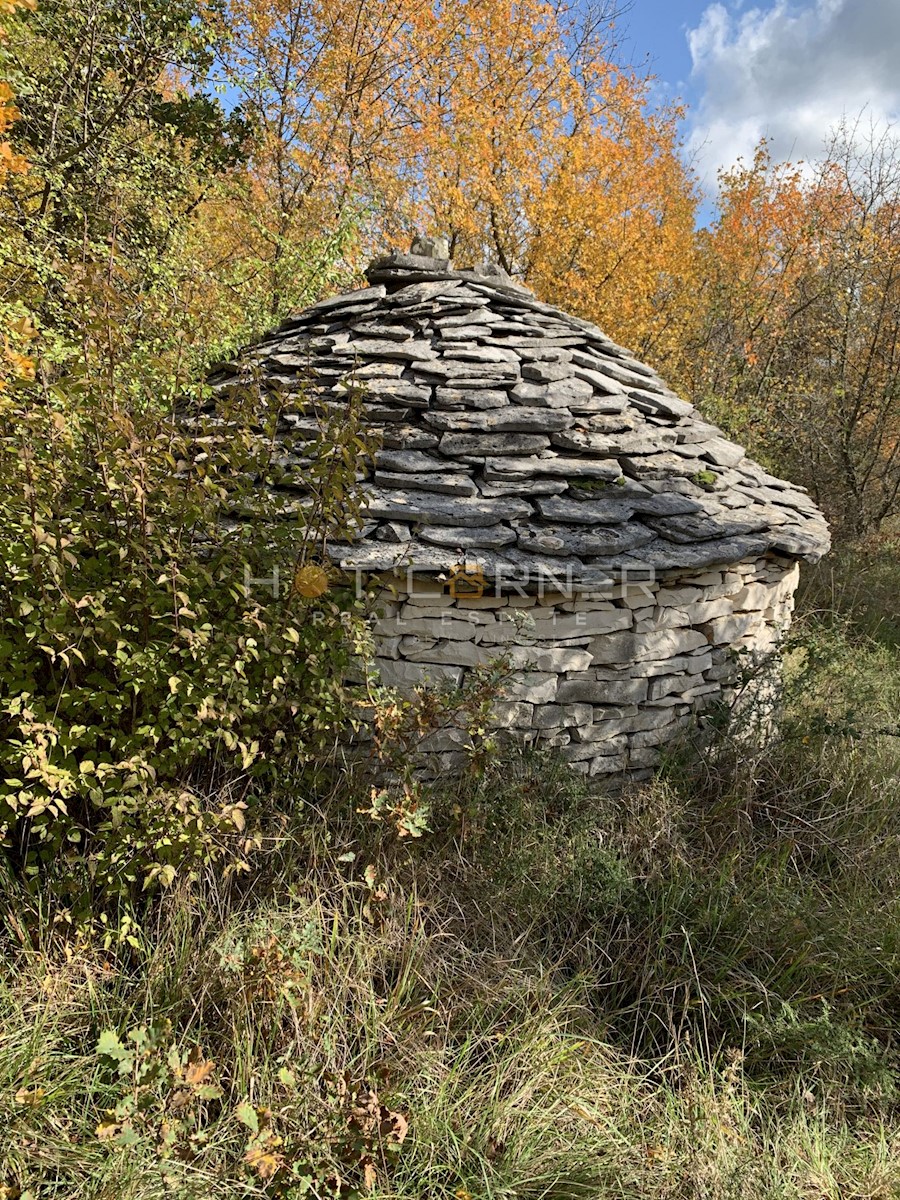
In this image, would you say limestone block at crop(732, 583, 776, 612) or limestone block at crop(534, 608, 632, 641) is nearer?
limestone block at crop(534, 608, 632, 641)

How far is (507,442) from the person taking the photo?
348 cm

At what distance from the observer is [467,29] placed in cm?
912

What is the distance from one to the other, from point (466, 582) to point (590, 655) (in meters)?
0.76

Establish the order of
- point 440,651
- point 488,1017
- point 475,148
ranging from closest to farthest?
point 488,1017, point 440,651, point 475,148

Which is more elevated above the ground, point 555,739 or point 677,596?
point 677,596

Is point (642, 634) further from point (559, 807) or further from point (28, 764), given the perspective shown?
point (28, 764)

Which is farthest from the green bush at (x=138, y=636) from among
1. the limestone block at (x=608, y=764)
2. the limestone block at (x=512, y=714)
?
the limestone block at (x=608, y=764)

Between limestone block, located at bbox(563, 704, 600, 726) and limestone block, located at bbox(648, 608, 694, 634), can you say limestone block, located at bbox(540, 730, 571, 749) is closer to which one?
limestone block, located at bbox(563, 704, 600, 726)

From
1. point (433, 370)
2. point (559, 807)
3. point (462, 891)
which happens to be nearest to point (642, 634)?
point (559, 807)

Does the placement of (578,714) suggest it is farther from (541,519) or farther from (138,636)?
(138,636)

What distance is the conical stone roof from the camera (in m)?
3.17

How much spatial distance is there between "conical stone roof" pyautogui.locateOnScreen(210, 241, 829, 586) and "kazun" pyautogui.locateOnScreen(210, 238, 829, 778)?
0.01 meters

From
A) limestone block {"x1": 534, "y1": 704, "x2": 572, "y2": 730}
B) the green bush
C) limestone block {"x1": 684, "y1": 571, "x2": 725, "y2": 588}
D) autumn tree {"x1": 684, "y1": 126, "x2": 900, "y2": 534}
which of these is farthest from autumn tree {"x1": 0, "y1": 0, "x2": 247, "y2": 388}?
autumn tree {"x1": 684, "y1": 126, "x2": 900, "y2": 534}

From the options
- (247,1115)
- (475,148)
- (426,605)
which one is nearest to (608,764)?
(426,605)
